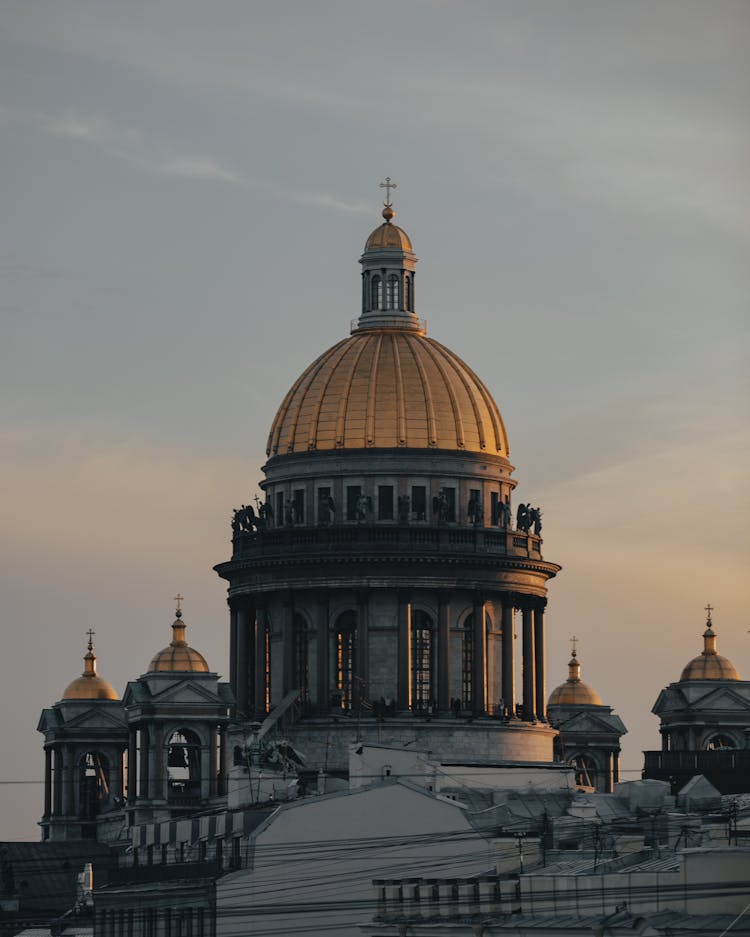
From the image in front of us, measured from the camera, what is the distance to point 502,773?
193500 mm

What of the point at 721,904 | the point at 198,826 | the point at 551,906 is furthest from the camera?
the point at 198,826

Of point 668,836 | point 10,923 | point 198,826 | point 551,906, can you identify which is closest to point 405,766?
point 198,826

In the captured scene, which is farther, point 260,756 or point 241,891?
point 260,756

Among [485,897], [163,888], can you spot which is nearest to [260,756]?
[163,888]

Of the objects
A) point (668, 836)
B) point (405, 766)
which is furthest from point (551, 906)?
point (405, 766)

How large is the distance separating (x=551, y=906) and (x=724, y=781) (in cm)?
6520

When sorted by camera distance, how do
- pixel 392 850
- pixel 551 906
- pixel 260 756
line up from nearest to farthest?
pixel 551 906
pixel 392 850
pixel 260 756

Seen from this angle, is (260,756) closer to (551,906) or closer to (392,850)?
(392,850)

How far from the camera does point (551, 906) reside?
128625 millimetres

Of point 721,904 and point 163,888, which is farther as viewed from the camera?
point 163,888

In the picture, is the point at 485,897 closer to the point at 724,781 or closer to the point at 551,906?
the point at 551,906

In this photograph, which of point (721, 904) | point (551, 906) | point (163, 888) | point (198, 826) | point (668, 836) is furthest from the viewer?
point (198, 826)

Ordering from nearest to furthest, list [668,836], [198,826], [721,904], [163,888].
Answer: [721,904] → [668,836] → [163,888] → [198,826]

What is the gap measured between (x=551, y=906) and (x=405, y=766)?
172 ft
